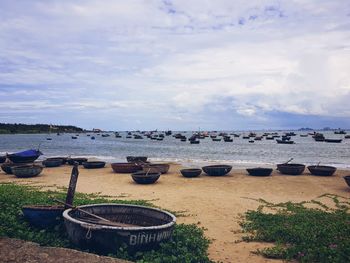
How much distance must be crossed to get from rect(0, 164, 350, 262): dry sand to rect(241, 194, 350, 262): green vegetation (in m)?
0.58

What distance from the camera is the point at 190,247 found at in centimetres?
920

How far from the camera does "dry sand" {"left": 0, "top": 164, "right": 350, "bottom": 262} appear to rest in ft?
34.6

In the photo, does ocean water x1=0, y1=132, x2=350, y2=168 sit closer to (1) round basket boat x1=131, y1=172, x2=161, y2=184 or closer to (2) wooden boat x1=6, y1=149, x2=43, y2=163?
(2) wooden boat x1=6, y1=149, x2=43, y2=163

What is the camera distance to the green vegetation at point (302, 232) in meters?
8.72

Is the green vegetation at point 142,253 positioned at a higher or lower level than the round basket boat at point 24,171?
higher

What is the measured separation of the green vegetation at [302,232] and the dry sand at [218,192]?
579mm

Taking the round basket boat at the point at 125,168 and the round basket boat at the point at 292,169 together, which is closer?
the round basket boat at the point at 292,169

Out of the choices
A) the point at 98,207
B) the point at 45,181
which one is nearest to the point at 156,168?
the point at 45,181

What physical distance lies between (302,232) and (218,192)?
887 centimetres

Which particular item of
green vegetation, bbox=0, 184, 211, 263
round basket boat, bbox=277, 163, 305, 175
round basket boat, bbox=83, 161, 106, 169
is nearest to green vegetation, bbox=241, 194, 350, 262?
green vegetation, bbox=0, 184, 211, 263

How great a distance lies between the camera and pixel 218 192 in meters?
19.1

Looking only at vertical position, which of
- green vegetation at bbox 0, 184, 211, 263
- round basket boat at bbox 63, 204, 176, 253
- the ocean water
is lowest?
the ocean water

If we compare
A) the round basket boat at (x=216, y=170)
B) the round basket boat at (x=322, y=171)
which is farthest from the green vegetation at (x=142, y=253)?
the round basket boat at (x=322, y=171)

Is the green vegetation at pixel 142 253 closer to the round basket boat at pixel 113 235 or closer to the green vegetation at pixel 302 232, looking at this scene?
the round basket boat at pixel 113 235
